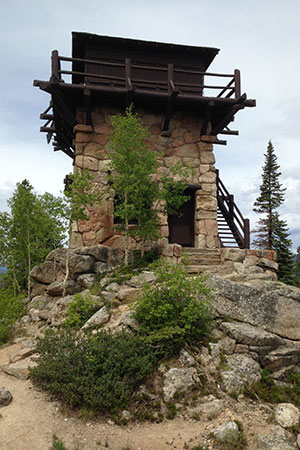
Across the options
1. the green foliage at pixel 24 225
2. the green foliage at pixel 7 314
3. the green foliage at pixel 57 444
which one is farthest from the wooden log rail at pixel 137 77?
the green foliage at pixel 57 444

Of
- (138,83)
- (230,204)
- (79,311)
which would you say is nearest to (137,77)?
(138,83)

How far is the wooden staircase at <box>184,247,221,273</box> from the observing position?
10.6m

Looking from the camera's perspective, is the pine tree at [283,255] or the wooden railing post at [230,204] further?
the pine tree at [283,255]

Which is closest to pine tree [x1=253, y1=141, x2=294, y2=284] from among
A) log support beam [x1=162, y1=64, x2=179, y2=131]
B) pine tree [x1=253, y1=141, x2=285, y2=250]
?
pine tree [x1=253, y1=141, x2=285, y2=250]

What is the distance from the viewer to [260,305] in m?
7.61

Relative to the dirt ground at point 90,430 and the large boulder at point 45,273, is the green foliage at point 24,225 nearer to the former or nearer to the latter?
the large boulder at point 45,273

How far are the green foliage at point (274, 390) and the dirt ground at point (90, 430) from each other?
Answer: 49 centimetres

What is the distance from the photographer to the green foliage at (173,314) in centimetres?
634

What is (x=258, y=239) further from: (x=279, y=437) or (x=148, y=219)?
(x=279, y=437)

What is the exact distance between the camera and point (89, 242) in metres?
12.0

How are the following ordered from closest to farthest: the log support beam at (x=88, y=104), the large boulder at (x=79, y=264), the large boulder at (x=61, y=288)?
the large boulder at (x=61, y=288) < the large boulder at (x=79, y=264) < the log support beam at (x=88, y=104)

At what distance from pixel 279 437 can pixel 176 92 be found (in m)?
9.96

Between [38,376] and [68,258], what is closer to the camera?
[38,376]

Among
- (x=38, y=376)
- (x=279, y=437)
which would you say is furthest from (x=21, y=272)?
(x=279, y=437)
